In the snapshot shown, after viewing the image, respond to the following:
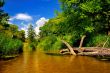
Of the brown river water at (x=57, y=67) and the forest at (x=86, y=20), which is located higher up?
the forest at (x=86, y=20)

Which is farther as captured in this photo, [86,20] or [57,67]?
[86,20]

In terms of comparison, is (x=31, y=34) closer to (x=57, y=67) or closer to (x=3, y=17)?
(x=3, y=17)

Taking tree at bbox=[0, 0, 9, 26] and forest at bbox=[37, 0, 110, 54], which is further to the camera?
tree at bbox=[0, 0, 9, 26]

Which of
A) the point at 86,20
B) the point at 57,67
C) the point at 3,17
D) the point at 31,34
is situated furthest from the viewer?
the point at 31,34

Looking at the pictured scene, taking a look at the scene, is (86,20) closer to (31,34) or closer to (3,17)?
(3,17)

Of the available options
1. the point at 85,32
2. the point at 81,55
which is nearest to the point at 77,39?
the point at 85,32

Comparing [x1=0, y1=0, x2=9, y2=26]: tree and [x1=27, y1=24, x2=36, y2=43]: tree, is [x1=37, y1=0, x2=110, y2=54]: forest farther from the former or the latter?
[x1=27, y1=24, x2=36, y2=43]: tree

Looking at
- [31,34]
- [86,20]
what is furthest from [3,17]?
[31,34]

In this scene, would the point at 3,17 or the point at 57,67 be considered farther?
the point at 3,17

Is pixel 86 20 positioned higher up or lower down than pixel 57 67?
higher up

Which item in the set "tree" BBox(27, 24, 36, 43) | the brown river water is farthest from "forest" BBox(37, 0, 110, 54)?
"tree" BBox(27, 24, 36, 43)

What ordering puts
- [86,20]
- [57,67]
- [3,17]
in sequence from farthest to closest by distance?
[3,17]
[86,20]
[57,67]

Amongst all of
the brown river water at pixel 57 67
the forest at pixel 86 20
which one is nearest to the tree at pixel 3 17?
the forest at pixel 86 20

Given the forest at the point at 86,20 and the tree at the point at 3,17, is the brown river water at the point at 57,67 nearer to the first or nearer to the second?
the forest at the point at 86,20
